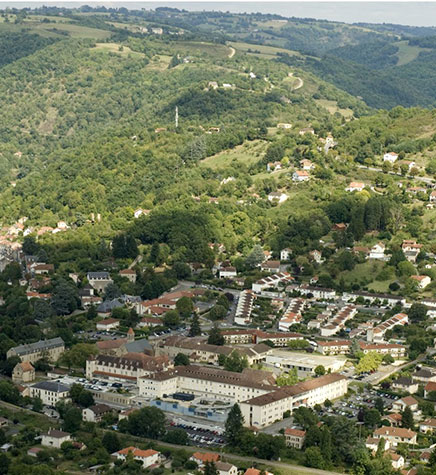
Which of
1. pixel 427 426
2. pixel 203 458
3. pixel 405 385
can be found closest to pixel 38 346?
pixel 203 458

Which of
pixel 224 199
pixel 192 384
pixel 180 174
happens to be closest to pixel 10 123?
pixel 180 174

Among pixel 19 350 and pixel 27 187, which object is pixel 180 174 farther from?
pixel 19 350

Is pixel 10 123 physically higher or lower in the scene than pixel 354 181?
lower

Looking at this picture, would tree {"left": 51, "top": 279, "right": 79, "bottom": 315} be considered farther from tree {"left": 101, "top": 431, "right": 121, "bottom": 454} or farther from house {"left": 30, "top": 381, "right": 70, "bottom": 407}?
tree {"left": 101, "top": 431, "right": 121, "bottom": 454}

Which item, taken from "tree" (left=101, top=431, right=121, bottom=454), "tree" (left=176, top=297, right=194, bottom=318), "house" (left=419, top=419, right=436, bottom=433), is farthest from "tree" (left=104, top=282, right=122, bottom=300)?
"house" (left=419, top=419, right=436, bottom=433)

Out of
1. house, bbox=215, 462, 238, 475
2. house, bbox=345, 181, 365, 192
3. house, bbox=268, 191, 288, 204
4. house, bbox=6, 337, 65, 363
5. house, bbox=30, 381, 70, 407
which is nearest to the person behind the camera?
house, bbox=215, 462, 238, 475

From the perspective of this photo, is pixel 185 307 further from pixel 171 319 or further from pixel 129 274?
pixel 129 274
